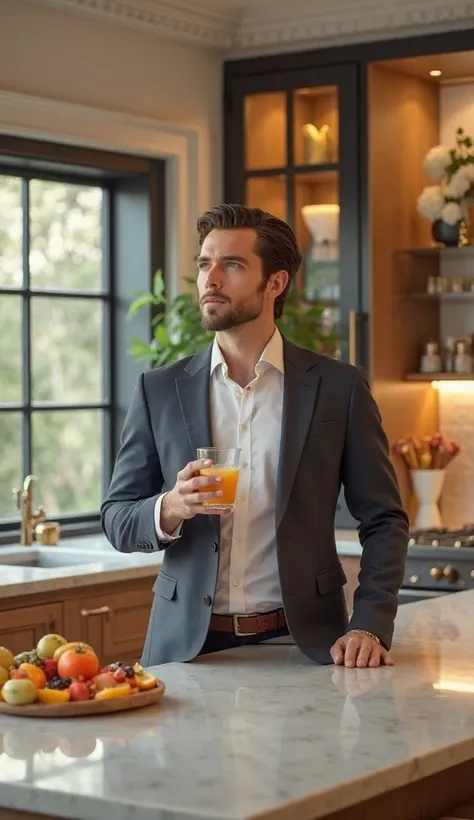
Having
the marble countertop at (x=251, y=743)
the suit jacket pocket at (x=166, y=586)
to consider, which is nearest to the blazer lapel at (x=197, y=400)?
the suit jacket pocket at (x=166, y=586)

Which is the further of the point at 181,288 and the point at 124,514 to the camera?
the point at 181,288

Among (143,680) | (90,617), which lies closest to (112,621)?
(90,617)

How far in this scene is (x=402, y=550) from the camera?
9.34ft

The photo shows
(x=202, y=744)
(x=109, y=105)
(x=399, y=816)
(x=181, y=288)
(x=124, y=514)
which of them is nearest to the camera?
(x=202, y=744)

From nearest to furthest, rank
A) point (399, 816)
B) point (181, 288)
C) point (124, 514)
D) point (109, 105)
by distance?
point (399, 816) → point (124, 514) → point (109, 105) → point (181, 288)

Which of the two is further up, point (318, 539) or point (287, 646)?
point (318, 539)

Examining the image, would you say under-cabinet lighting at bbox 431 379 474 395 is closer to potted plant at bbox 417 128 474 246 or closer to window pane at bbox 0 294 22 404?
potted plant at bbox 417 128 474 246

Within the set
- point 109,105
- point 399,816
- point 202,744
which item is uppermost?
point 109,105

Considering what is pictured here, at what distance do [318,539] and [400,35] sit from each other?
295 cm

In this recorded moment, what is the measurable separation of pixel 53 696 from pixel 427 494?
3.39 meters

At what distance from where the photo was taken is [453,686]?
8.31ft

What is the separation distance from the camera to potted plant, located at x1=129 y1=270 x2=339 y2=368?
5211 millimetres

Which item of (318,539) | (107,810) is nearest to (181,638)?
(318,539)

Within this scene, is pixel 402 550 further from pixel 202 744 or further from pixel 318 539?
pixel 202 744
